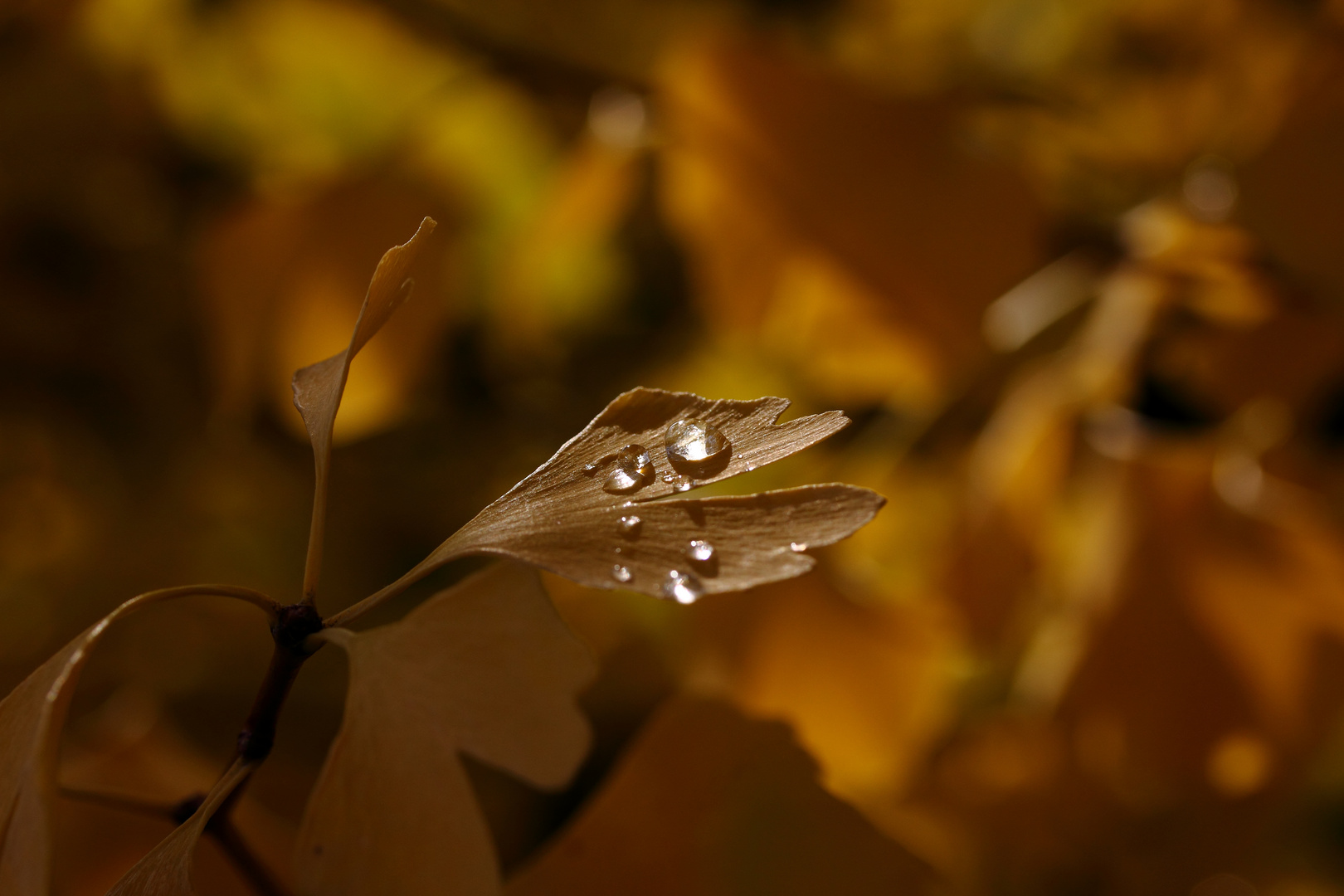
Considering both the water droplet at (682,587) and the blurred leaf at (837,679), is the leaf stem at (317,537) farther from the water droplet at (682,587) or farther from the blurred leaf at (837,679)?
the blurred leaf at (837,679)

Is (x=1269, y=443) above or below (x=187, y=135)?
below

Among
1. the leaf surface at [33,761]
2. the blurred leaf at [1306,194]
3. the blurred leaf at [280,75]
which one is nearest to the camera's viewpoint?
the leaf surface at [33,761]

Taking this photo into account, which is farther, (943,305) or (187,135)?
(187,135)

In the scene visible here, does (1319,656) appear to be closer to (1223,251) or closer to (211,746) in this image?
(1223,251)

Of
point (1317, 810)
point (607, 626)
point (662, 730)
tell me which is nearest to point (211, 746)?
point (607, 626)

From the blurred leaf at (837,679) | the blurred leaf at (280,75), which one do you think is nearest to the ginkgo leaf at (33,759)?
the blurred leaf at (837,679)

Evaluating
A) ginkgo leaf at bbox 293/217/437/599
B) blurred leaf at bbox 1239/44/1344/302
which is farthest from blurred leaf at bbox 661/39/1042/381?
ginkgo leaf at bbox 293/217/437/599
